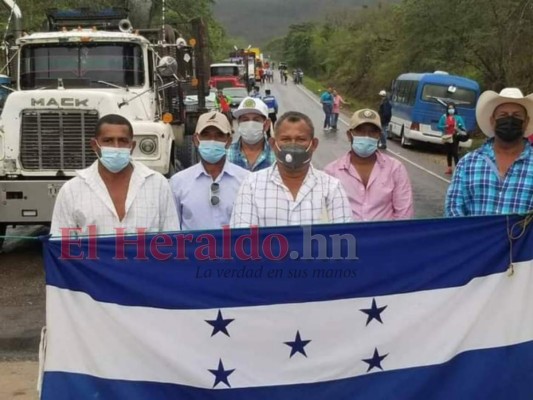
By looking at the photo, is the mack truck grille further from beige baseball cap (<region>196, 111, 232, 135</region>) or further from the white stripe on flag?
the white stripe on flag

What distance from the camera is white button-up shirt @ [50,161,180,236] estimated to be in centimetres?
421

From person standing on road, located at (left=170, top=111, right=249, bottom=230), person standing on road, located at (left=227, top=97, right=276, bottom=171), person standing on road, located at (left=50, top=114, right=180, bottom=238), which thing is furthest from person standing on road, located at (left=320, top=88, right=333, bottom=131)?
person standing on road, located at (left=50, top=114, right=180, bottom=238)

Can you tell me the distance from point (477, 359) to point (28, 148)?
6.26 m

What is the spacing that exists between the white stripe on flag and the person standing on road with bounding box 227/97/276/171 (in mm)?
1956

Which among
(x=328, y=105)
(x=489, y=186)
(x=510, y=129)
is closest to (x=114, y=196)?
(x=489, y=186)

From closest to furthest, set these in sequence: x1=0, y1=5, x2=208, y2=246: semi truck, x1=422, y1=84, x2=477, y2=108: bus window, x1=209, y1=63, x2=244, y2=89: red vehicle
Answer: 1. x1=0, y1=5, x2=208, y2=246: semi truck
2. x1=422, y1=84, x2=477, y2=108: bus window
3. x1=209, y1=63, x2=244, y2=89: red vehicle

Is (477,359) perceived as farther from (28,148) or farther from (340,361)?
(28,148)

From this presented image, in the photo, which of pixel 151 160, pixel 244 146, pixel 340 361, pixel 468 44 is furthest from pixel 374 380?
pixel 468 44

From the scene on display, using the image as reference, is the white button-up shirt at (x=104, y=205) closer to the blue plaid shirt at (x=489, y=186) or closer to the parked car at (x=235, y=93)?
the blue plaid shirt at (x=489, y=186)

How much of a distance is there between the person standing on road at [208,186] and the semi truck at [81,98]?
12.2 feet

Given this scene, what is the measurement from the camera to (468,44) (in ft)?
119

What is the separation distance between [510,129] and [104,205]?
2517 millimetres

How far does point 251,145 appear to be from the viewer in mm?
5746

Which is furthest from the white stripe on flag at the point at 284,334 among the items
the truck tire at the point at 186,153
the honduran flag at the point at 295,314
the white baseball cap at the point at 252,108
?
the truck tire at the point at 186,153
